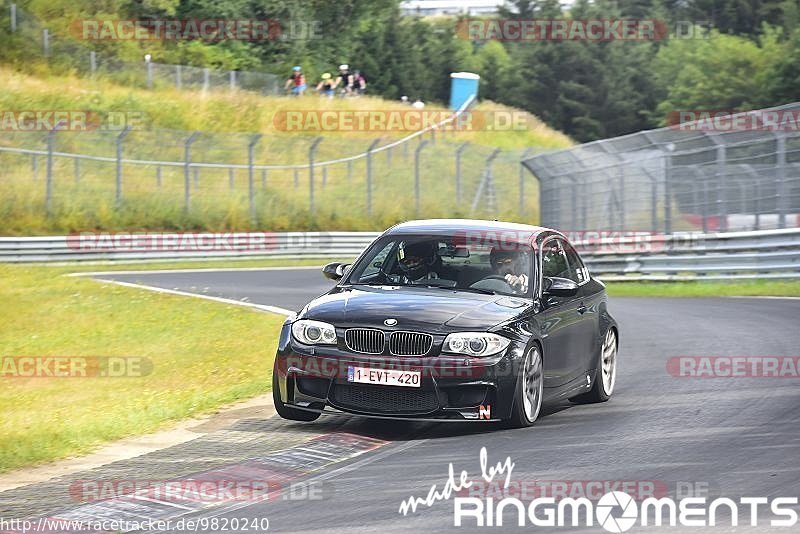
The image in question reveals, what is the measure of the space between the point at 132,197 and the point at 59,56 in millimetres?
19625

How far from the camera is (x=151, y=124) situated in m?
53.4

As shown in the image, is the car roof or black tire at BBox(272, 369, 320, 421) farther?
the car roof

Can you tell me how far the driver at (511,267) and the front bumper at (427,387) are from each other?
908mm

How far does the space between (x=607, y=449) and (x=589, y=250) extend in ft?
68.3

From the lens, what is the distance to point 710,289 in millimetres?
25266

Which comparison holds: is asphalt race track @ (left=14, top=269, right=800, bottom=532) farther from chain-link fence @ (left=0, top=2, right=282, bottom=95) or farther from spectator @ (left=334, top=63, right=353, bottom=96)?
spectator @ (left=334, top=63, right=353, bottom=96)

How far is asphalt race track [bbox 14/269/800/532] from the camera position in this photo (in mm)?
7184

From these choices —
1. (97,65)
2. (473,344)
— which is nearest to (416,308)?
(473,344)

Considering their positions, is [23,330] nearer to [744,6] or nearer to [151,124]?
[151,124]

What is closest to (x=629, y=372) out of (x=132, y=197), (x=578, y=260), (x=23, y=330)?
(x=578, y=260)

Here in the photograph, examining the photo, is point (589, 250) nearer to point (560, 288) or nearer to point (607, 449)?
point (560, 288)

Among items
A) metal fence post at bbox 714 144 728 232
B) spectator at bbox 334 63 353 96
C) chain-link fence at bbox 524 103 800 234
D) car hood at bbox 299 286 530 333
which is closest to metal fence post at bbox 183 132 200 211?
chain-link fence at bbox 524 103 800 234

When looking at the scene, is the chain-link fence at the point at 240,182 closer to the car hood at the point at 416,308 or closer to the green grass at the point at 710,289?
the green grass at the point at 710,289

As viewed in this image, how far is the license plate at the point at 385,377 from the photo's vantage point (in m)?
A: 9.33
